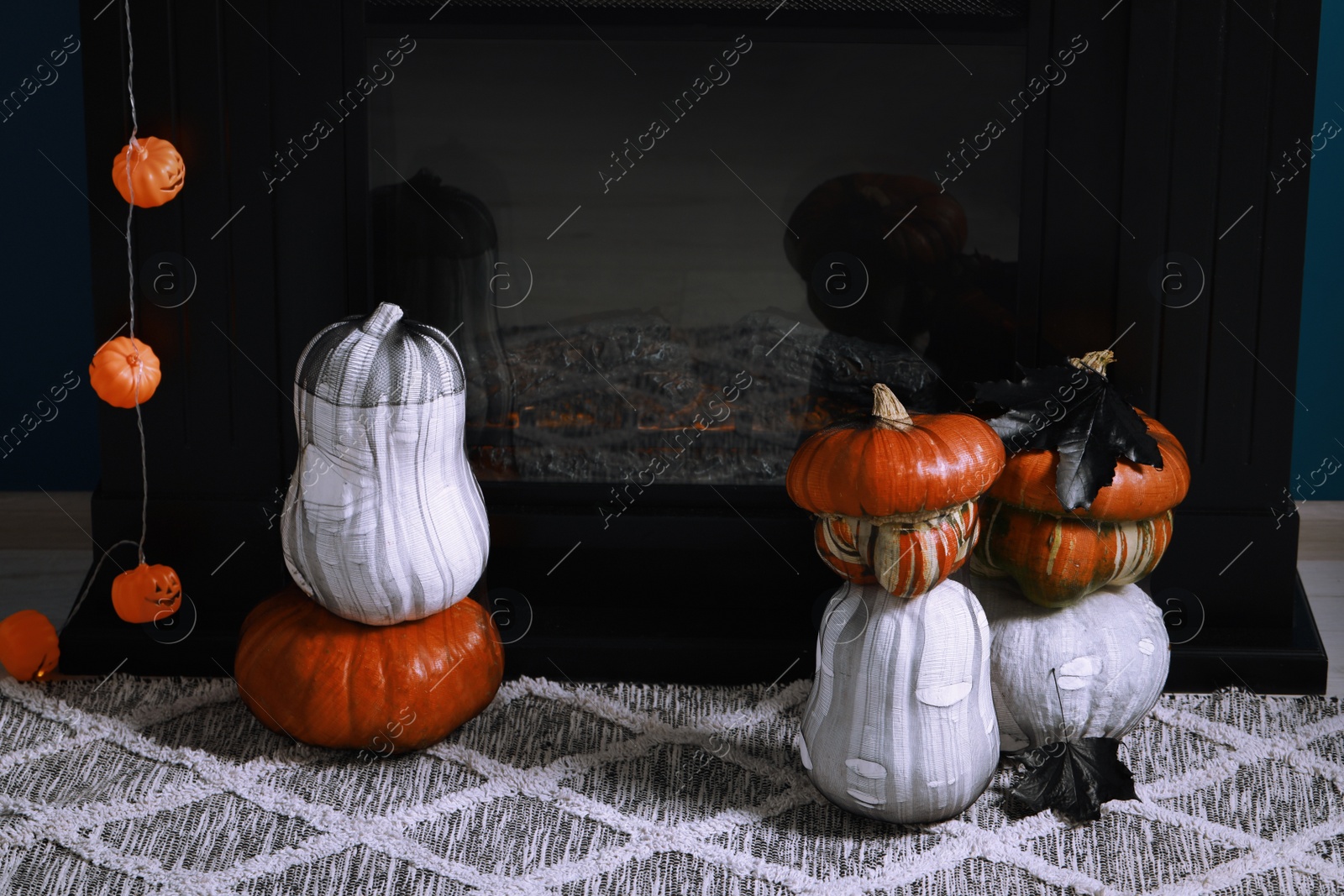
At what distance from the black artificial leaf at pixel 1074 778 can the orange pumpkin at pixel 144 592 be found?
0.99 metres

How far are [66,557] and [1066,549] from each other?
4.77 ft

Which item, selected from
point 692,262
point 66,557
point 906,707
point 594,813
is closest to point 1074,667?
point 906,707

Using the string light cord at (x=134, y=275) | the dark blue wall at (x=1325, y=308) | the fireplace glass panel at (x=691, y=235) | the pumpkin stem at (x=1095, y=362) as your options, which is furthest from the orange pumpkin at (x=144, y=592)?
the dark blue wall at (x=1325, y=308)

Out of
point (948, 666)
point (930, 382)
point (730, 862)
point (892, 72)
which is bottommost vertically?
point (730, 862)

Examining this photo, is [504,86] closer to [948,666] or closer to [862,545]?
[862,545]

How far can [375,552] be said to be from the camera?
1.29m

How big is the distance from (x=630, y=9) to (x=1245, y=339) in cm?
83

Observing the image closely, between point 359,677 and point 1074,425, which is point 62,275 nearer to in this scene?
point 359,677

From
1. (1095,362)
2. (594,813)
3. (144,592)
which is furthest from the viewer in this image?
(144,592)

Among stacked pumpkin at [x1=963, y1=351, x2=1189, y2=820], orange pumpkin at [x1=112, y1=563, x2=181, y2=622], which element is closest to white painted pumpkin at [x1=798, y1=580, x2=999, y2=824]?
stacked pumpkin at [x1=963, y1=351, x2=1189, y2=820]

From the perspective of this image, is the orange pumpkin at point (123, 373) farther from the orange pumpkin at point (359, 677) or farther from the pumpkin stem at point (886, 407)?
the pumpkin stem at point (886, 407)

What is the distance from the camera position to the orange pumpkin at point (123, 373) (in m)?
1.41

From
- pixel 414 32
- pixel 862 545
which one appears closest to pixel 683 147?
pixel 414 32

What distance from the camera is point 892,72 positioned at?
1.49 metres
